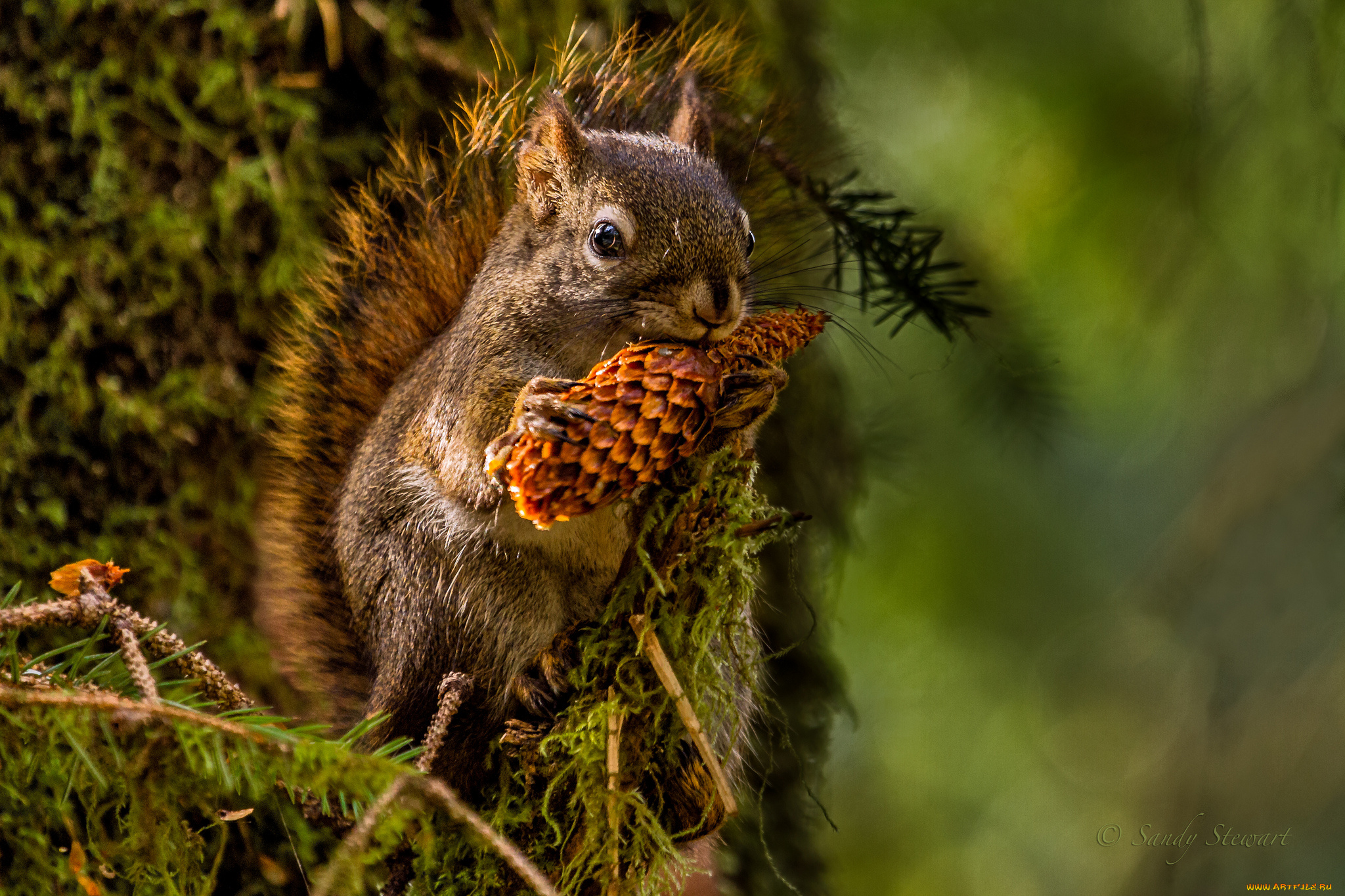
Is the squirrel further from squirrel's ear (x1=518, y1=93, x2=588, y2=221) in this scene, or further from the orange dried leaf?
the orange dried leaf

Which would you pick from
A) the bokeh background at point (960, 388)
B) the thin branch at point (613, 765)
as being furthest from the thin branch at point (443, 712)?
the bokeh background at point (960, 388)

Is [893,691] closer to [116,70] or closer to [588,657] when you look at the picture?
[588,657]

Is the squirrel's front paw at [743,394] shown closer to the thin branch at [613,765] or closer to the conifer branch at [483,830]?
the thin branch at [613,765]

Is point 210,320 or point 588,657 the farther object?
point 210,320

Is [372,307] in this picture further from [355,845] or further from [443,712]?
[355,845]

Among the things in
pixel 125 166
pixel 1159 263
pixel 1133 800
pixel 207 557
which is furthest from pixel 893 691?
pixel 125 166
